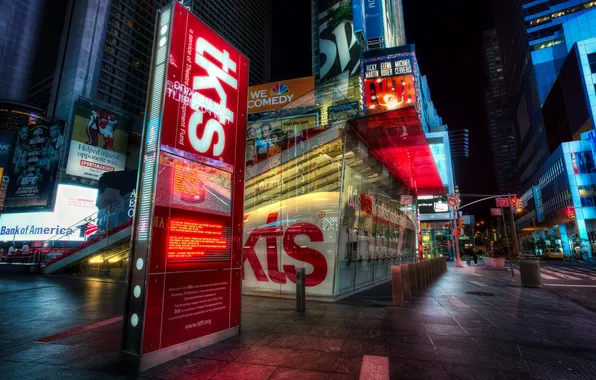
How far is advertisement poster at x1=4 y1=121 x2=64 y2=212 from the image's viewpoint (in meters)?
35.6

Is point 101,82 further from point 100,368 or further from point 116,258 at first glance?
point 100,368

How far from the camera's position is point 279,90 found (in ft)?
115

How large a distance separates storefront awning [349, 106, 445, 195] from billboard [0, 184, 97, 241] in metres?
36.4

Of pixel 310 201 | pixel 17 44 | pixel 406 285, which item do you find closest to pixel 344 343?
pixel 406 285

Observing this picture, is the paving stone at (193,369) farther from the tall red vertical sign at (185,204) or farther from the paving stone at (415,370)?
the paving stone at (415,370)

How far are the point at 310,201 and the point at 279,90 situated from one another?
27959mm

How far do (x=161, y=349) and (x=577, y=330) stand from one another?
7427mm

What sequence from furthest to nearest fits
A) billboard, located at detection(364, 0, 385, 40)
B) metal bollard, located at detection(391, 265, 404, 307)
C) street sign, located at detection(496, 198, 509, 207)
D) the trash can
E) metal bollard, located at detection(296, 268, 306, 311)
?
billboard, located at detection(364, 0, 385, 40) → street sign, located at detection(496, 198, 509, 207) → the trash can → metal bollard, located at detection(391, 265, 404, 307) → metal bollard, located at detection(296, 268, 306, 311)

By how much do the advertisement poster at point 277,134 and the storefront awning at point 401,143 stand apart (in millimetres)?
1592

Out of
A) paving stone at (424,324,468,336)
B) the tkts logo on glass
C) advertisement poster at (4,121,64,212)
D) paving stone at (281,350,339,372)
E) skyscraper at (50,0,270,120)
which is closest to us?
paving stone at (281,350,339,372)

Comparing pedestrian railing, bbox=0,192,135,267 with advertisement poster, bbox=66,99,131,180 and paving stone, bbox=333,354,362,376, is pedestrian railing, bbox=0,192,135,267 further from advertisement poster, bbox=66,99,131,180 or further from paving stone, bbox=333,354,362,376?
advertisement poster, bbox=66,99,131,180

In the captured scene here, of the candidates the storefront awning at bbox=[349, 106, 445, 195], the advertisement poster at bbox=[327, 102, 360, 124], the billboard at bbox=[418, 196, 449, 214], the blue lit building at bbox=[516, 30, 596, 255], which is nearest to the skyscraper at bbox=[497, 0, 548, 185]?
the blue lit building at bbox=[516, 30, 596, 255]

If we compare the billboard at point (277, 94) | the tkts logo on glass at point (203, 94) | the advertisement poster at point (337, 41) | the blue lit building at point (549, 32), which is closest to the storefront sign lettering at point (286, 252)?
the tkts logo on glass at point (203, 94)

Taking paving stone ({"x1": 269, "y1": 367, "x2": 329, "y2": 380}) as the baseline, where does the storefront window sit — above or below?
above
